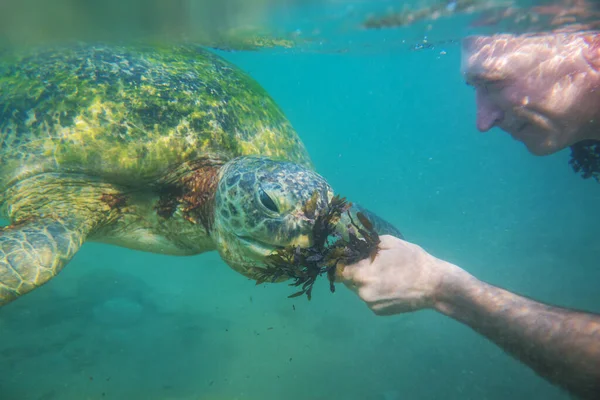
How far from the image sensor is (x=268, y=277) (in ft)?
10.00

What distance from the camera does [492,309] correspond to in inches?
95.3

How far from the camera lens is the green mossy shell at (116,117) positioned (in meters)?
3.98

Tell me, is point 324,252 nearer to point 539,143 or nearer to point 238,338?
point 539,143

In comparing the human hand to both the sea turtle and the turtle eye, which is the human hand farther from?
the turtle eye

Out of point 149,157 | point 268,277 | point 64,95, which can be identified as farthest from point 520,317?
point 64,95

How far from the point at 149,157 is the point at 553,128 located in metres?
4.89

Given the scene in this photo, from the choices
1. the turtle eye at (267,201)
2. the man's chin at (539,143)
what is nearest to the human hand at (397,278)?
the turtle eye at (267,201)

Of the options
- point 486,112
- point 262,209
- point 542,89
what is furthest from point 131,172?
point 542,89

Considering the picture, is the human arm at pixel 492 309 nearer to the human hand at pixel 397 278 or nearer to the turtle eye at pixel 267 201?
the human hand at pixel 397 278

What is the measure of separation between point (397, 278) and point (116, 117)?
386cm

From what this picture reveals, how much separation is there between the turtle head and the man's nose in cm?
262

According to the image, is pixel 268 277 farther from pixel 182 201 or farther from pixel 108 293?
pixel 108 293

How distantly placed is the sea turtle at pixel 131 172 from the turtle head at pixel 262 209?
1 centimetres

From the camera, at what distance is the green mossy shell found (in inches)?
157
